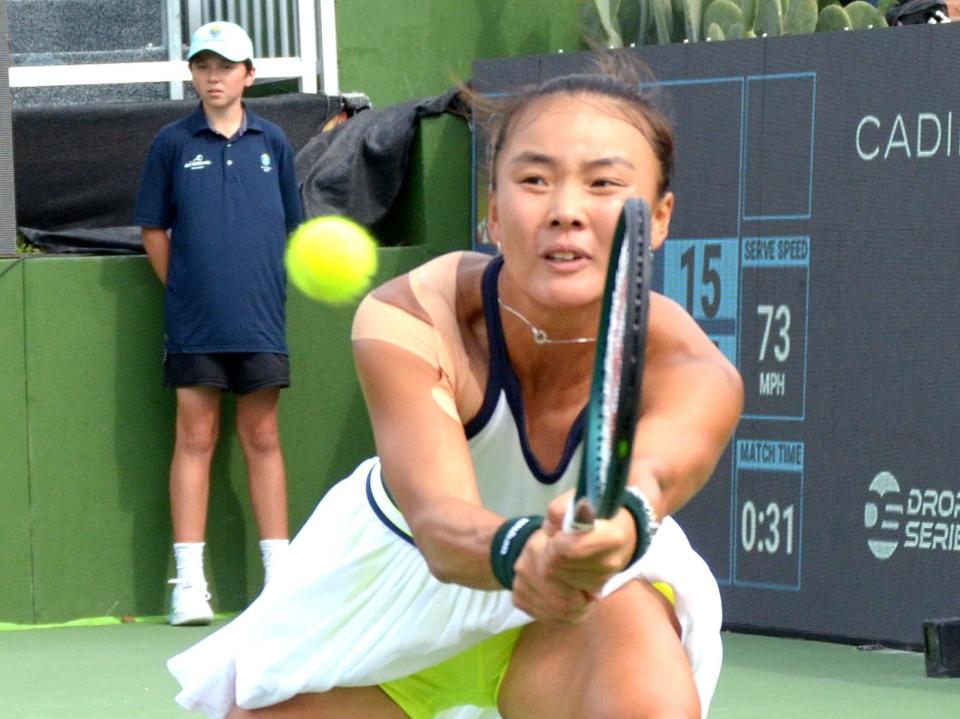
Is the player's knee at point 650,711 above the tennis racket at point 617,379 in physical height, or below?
below

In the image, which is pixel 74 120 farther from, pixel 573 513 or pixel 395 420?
pixel 573 513

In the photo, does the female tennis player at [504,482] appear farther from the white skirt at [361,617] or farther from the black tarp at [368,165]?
the black tarp at [368,165]

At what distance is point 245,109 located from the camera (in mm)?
6305

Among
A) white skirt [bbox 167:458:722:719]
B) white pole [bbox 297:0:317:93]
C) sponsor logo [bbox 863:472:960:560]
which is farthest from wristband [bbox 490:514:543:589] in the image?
white pole [bbox 297:0:317:93]

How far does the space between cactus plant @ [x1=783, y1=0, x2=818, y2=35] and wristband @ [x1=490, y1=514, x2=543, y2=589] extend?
189 inches

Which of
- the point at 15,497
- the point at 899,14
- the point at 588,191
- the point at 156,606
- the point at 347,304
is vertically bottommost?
the point at 156,606

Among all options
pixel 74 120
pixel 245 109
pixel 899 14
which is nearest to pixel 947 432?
pixel 899 14

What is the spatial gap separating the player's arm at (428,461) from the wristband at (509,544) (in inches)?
1.8

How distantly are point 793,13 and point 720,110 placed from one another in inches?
40.6

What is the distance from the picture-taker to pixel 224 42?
618 centimetres

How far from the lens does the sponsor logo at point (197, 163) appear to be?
6148 mm

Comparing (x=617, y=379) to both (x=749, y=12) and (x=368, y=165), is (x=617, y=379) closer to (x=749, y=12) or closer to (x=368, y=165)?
(x=368, y=165)

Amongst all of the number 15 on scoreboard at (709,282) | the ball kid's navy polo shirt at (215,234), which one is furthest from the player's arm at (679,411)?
the ball kid's navy polo shirt at (215,234)

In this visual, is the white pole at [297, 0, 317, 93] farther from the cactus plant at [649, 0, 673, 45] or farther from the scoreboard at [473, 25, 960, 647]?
the scoreboard at [473, 25, 960, 647]
